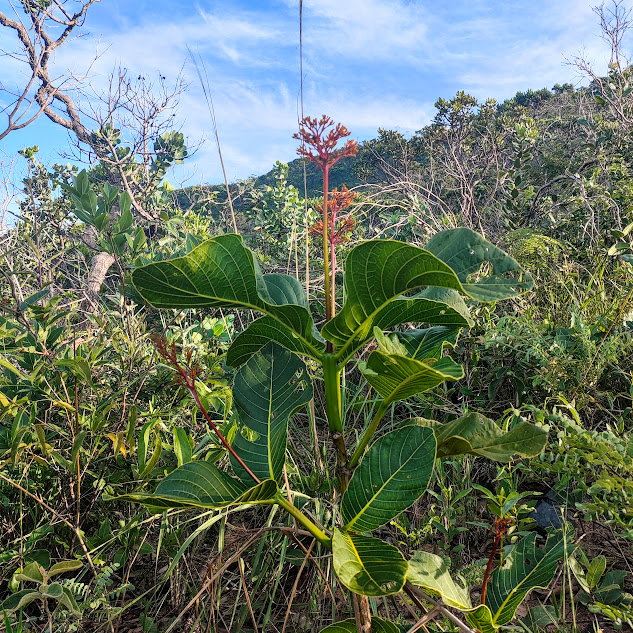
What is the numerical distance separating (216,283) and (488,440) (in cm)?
48

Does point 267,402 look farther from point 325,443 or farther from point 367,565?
point 325,443

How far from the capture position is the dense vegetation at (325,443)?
66cm

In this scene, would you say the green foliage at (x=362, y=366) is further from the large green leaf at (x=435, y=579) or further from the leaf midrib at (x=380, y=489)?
the large green leaf at (x=435, y=579)

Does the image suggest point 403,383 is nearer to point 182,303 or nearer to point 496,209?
point 182,303

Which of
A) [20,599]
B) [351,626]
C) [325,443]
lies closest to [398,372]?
[351,626]

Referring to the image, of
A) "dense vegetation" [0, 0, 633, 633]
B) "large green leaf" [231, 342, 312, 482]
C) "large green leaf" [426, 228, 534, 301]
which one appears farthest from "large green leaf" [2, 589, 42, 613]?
"large green leaf" [426, 228, 534, 301]

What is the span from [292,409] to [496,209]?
349 centimetres

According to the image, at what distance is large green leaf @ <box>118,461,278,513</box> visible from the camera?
65 cm

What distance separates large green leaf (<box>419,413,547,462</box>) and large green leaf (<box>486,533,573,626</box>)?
370mm

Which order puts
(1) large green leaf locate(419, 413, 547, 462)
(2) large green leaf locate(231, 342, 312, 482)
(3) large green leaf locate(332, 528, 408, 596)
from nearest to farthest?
1. (3) large green leaf locate(332, 528, 408, 596)
2. (1) large green leaf locate(419, 413, 547, 462)
3. (2) large green leaf locate(231, 342, 312, 482)

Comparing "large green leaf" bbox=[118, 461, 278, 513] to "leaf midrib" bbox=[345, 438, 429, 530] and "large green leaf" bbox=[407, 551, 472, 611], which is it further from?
"large green leaf" bbox=[407, 551, 472, 611]

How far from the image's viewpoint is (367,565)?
617mm

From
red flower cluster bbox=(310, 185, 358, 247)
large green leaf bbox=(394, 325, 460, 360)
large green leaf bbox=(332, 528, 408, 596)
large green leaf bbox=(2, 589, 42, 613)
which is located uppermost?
red flower cluster bbox=(310, 185, 358, 247)

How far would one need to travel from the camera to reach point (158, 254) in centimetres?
215
